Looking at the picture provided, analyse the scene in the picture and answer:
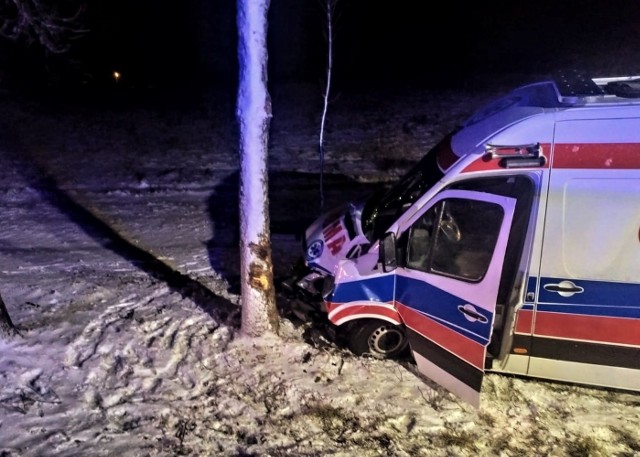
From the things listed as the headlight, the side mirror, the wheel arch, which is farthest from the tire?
the side mirror

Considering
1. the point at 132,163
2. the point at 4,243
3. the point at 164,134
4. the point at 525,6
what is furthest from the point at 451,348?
the point at 525,6

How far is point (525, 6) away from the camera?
21141mm

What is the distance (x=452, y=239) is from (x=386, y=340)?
1.24 metres

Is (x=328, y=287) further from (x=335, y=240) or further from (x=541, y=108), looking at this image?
(x=541, y=108)

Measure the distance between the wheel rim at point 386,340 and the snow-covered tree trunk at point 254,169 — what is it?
1020 millimetres

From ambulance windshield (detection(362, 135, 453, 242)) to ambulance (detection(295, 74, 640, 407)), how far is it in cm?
2

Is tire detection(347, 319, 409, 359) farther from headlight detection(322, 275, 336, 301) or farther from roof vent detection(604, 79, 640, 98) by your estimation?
roof vent detection(604, 79, 640, 98)

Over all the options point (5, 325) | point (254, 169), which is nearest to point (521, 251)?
point (254, 169)

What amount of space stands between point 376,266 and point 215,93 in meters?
14.5

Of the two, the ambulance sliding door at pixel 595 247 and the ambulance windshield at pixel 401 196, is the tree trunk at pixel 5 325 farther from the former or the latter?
the ambulance sliding door at pixel 595 247

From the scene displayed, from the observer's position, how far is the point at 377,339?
5551 millimetres

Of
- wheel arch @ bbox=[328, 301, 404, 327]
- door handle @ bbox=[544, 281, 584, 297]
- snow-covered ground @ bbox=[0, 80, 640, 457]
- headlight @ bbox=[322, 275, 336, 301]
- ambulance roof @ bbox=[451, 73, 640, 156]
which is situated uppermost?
ambulance roof @ bbox=[451, 73, 640, 156]

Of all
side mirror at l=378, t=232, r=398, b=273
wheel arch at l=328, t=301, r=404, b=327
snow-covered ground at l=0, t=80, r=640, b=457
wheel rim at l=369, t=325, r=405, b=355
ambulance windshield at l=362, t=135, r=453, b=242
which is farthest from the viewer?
wheel rim at l=369, t=325, r=405, b=355

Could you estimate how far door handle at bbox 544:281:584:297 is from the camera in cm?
458
